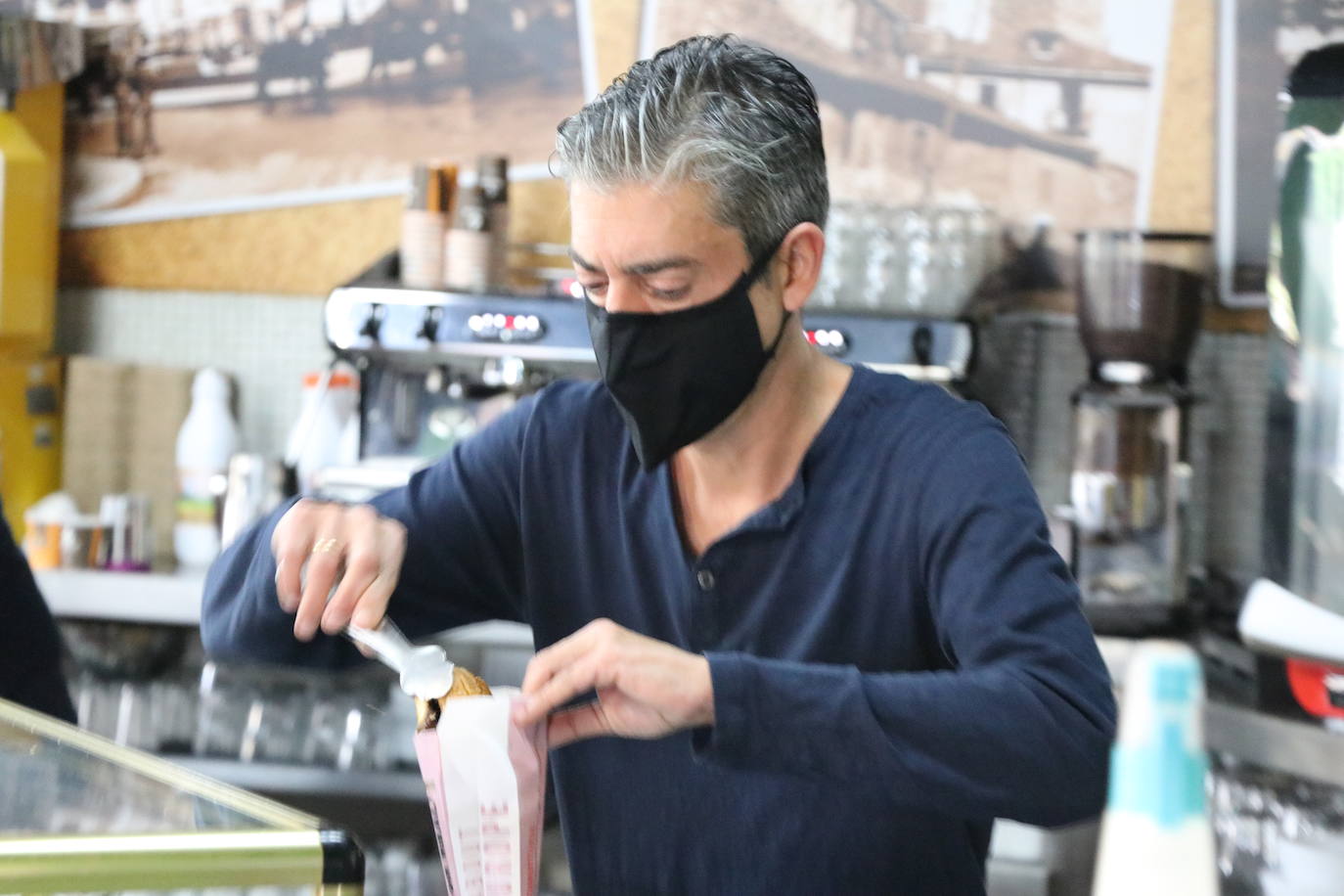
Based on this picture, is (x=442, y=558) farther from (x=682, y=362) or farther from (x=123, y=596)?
(x=123, y=596)

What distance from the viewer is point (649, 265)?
144 cm

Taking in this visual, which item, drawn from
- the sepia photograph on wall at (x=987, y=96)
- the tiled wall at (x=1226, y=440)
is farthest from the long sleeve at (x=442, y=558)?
the sepia photograph on wall at (x=987, y=96)

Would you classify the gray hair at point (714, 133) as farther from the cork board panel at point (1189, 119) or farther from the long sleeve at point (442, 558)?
the cork board panel at point (1189, 119)

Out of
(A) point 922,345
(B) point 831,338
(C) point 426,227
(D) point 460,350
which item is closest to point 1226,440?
(A) point 922,345

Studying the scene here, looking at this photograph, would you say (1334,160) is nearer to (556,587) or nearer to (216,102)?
(556,587)

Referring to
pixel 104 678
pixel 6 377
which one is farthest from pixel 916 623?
pixel 6 377

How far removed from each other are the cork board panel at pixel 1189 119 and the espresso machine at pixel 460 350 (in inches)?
33.4

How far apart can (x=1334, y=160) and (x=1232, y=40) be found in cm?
102

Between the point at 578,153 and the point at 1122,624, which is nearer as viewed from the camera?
the point at 578,153

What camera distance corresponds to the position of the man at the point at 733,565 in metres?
1.27

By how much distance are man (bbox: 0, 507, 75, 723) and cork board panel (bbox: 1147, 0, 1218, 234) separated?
8.76 ft

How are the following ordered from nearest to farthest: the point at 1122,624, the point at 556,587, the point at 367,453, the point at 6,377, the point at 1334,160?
the point at 556,587 < the point at 1334,160 < the point at 1122,624 < the point at 367,453 < the point at 6,377

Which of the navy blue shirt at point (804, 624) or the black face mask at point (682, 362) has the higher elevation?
the black face mask at point (682, 362)

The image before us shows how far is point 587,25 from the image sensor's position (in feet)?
12.6
